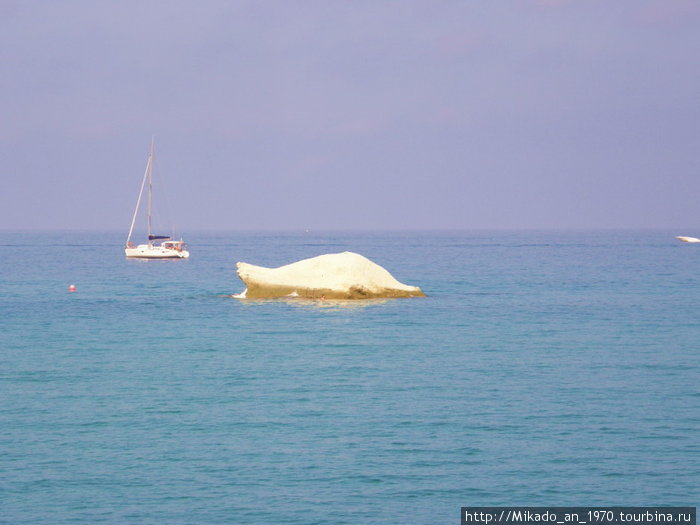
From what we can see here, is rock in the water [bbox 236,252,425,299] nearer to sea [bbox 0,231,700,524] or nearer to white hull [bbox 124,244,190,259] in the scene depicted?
sea [bbox 0,231,700,524]

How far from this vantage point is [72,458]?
19.7 metres

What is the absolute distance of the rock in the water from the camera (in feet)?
163

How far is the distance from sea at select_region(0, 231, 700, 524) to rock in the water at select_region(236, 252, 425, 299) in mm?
1580

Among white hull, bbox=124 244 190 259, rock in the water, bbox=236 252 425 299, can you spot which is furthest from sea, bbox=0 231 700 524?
white hull, bbox=124 244 190 259

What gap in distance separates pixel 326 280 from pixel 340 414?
1041 inches

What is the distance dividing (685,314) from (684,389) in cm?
2325

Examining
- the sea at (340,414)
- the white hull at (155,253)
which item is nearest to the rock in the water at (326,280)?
the sea at (340,414)

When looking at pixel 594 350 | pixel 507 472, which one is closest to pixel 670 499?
pixel 507 472

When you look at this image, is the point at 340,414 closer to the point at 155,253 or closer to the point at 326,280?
the point at 326,280

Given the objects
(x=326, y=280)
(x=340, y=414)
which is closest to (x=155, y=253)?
(x=326, y=280)

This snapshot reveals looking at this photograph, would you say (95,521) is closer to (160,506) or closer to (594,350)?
(160,506)

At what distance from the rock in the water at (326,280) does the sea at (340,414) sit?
1580 millimetres

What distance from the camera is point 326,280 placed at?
1981 inches

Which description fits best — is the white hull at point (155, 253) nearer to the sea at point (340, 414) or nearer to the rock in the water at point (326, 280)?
the rock in the water at point (326, 280)
